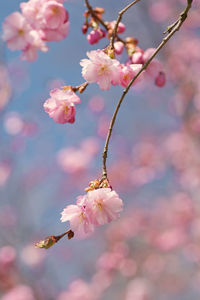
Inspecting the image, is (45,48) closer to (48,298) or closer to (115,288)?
(48,298)

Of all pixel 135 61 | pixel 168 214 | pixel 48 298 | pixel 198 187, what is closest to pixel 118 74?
pixel 135 61

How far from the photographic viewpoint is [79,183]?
8273mm

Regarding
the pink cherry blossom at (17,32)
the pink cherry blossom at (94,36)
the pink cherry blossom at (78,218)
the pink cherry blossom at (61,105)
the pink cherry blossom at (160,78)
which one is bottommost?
the pink cherry blossom at (78,218)

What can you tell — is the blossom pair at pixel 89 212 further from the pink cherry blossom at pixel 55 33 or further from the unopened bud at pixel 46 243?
the pink cherry blossom at pixel 55 33

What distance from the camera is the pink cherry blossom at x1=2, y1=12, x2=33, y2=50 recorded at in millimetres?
1482

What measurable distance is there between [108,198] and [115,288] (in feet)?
28.5

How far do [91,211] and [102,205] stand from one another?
0.06m

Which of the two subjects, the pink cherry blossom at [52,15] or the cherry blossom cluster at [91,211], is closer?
the cherry blossom cluster at [91,211]

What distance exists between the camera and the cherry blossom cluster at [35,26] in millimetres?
1332

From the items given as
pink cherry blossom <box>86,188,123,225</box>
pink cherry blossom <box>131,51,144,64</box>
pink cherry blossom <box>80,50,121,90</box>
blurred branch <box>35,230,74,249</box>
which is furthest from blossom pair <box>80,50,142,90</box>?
blurred branch <box>35,230,74,249</box>

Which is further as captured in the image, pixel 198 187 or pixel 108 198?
pixel 198 187

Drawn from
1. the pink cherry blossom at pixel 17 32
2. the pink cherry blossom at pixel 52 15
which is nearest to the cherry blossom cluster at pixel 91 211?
the pink cherry blossom at pixel 52 15

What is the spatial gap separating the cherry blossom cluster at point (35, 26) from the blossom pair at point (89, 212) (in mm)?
747

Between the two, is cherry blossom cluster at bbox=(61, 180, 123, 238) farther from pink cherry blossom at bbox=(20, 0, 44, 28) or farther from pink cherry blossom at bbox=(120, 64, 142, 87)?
pink cherry blossom at bbox=(20, 0, 44, 28)
